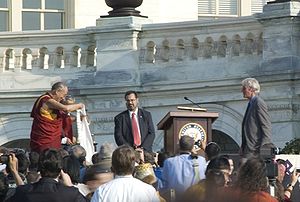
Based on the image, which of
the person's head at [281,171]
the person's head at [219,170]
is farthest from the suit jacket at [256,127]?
the person's head at [219,170]

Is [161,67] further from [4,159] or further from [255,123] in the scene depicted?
[4,159]

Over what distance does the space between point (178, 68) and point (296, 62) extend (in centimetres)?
241

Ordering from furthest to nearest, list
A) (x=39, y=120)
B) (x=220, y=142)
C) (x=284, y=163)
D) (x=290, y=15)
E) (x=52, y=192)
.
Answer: (x=220, y=142) → (x=290, y=15) → (x=39, y=120) → (x=284, y=163) → (x=52, y=192)

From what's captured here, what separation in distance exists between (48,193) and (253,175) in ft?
6.61

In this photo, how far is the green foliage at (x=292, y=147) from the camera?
804 inches

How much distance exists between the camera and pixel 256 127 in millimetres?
16969

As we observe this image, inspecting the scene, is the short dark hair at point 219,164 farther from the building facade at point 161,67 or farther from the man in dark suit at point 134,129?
the building facade at point 161,67

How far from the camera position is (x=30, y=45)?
965 inches

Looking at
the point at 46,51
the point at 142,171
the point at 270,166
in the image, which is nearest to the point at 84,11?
the point at 46,51

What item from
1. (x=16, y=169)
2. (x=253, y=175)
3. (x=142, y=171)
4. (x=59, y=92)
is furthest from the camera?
(x=59, y=92)

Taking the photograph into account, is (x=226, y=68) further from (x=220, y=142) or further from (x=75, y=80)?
(x=75, y=80)

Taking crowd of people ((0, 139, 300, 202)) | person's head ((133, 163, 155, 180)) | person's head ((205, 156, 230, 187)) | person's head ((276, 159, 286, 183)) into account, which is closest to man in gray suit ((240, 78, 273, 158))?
crowd of people ((0, 139, 300, 202))

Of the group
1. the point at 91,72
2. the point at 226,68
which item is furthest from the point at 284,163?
the point at 91,72

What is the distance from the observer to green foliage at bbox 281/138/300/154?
20.4 m
